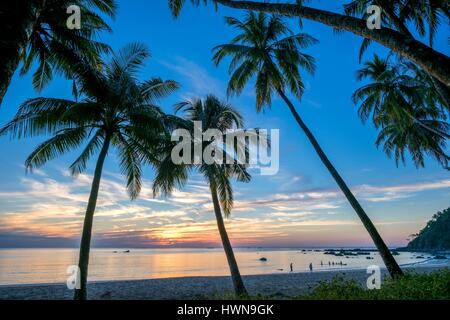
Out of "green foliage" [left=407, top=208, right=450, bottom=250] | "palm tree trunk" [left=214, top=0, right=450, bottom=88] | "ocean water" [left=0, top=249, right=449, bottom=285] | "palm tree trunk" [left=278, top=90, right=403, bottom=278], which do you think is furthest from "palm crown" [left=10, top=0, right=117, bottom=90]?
"green foliage" [left=407, top=208, right=450, bottom=250]

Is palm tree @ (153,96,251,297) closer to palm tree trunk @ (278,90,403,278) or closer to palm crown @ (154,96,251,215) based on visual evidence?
palm crown @ (154,96,251,215)

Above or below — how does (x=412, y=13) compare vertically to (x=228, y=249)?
above

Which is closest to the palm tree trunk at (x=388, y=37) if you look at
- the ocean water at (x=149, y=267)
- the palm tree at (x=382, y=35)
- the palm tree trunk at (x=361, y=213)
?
the palm tree at (x=382, y=35)

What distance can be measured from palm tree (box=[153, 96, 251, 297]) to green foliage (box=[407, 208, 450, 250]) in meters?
94.5

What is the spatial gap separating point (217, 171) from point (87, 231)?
6.93 meters

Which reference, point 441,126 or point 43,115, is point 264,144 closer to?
Answer: point 43,115

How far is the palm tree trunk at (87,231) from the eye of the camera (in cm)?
1027

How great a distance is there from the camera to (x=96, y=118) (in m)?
12.0

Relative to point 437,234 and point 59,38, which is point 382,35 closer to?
point 59,38

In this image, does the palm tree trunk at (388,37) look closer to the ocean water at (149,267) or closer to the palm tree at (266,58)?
the palm tree at (266,58)

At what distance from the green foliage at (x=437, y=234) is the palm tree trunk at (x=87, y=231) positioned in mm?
101831

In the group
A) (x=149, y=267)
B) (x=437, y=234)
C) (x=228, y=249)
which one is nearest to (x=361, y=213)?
(x=228, y=249)

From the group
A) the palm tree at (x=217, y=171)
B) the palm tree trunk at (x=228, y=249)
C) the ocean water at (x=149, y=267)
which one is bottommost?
the ocean water at (x=149, y=267)
